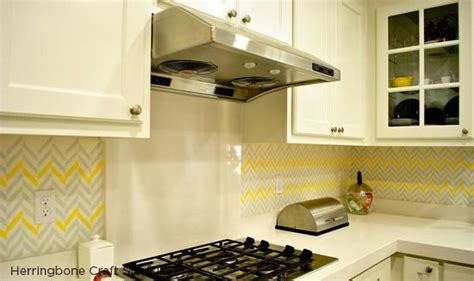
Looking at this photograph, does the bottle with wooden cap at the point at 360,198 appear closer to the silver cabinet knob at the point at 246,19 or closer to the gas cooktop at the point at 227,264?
the gas cooktop at the point at 227,264

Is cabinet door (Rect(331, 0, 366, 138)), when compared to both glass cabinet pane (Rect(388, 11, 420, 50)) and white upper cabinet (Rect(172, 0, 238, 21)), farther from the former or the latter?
white upper cabinet (Rect(172, 0, 238, 21))

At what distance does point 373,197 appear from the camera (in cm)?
273

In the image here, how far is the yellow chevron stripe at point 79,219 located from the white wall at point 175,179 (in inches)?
1.5

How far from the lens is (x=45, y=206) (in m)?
1.20

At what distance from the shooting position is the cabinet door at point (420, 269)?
1.77 metres

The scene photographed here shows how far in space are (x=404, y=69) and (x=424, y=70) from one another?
0.12 m

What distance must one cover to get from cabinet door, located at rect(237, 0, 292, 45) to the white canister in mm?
975

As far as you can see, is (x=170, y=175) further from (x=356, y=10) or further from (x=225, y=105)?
(x=356, y=10)

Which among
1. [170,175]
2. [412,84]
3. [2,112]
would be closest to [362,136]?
[412,84]

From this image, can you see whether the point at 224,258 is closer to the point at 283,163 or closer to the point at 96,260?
the point at 96,260

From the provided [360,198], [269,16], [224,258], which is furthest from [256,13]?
[360,198]

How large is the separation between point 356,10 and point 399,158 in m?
1.12

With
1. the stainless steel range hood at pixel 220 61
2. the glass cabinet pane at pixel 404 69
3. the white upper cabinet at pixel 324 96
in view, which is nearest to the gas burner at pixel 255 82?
the stainless steel range hood at pixel 220 61

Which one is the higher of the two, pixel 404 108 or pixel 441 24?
pixel 441 24
